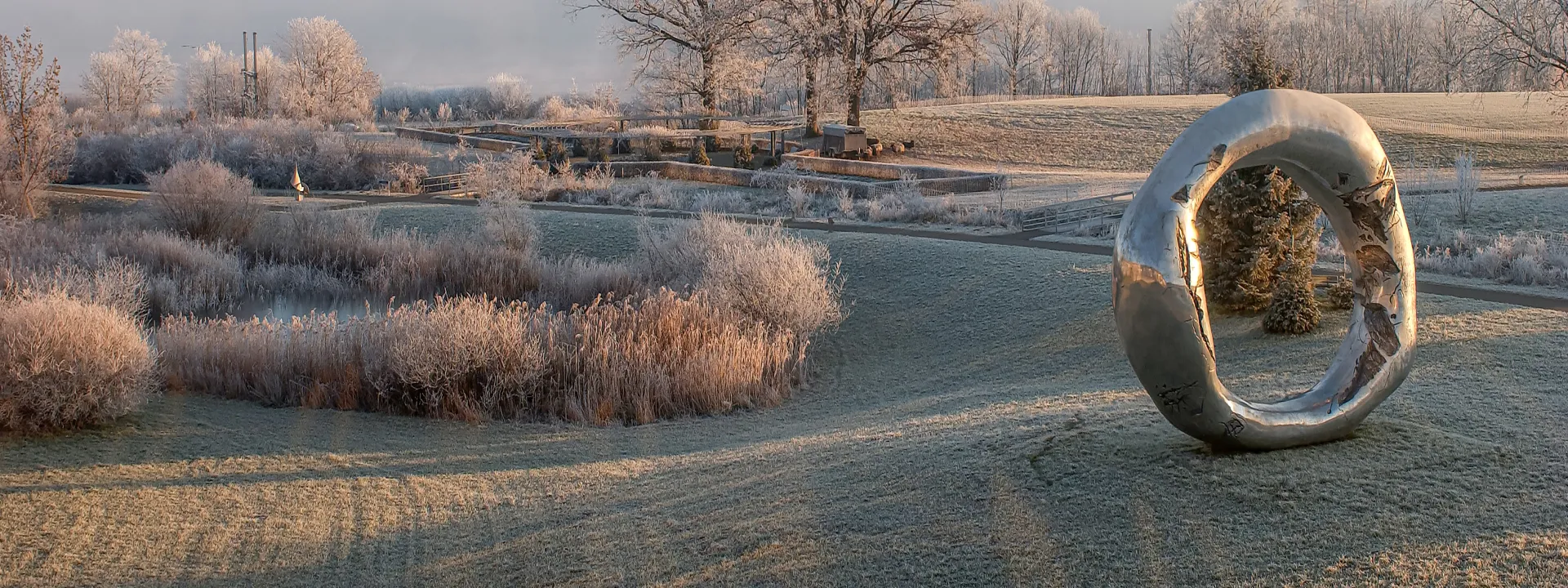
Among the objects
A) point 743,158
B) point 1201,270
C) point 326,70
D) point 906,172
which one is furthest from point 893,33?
point 326,70

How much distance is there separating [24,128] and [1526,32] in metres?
A: 34.8

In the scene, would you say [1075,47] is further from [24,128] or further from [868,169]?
[24,128]

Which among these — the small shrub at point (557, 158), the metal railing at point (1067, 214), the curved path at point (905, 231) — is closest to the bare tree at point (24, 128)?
the curved path at point (905, 231)

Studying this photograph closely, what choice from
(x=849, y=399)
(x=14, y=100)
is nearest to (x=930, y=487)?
(x=849, y=399)

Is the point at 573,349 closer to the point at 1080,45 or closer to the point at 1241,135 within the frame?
the point at 1241,135

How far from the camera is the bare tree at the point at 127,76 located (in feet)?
220

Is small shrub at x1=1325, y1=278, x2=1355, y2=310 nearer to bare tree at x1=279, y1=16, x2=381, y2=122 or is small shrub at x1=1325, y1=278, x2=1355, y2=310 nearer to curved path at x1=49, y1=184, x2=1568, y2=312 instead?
curved path at x1=49, y1=184, x2=1568, y2=312

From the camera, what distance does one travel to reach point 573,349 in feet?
39.1

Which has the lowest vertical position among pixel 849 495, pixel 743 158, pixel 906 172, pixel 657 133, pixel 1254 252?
pixel 849 495

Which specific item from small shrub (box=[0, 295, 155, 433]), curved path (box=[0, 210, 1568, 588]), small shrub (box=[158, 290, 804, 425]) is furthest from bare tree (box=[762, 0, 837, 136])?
small shrub (box=[0, 295, 155, 433])

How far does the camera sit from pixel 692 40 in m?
43.3

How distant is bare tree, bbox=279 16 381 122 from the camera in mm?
61256

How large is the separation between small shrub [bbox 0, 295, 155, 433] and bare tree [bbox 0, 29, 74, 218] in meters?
16.7

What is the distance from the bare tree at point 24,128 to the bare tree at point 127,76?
39.1 meters
